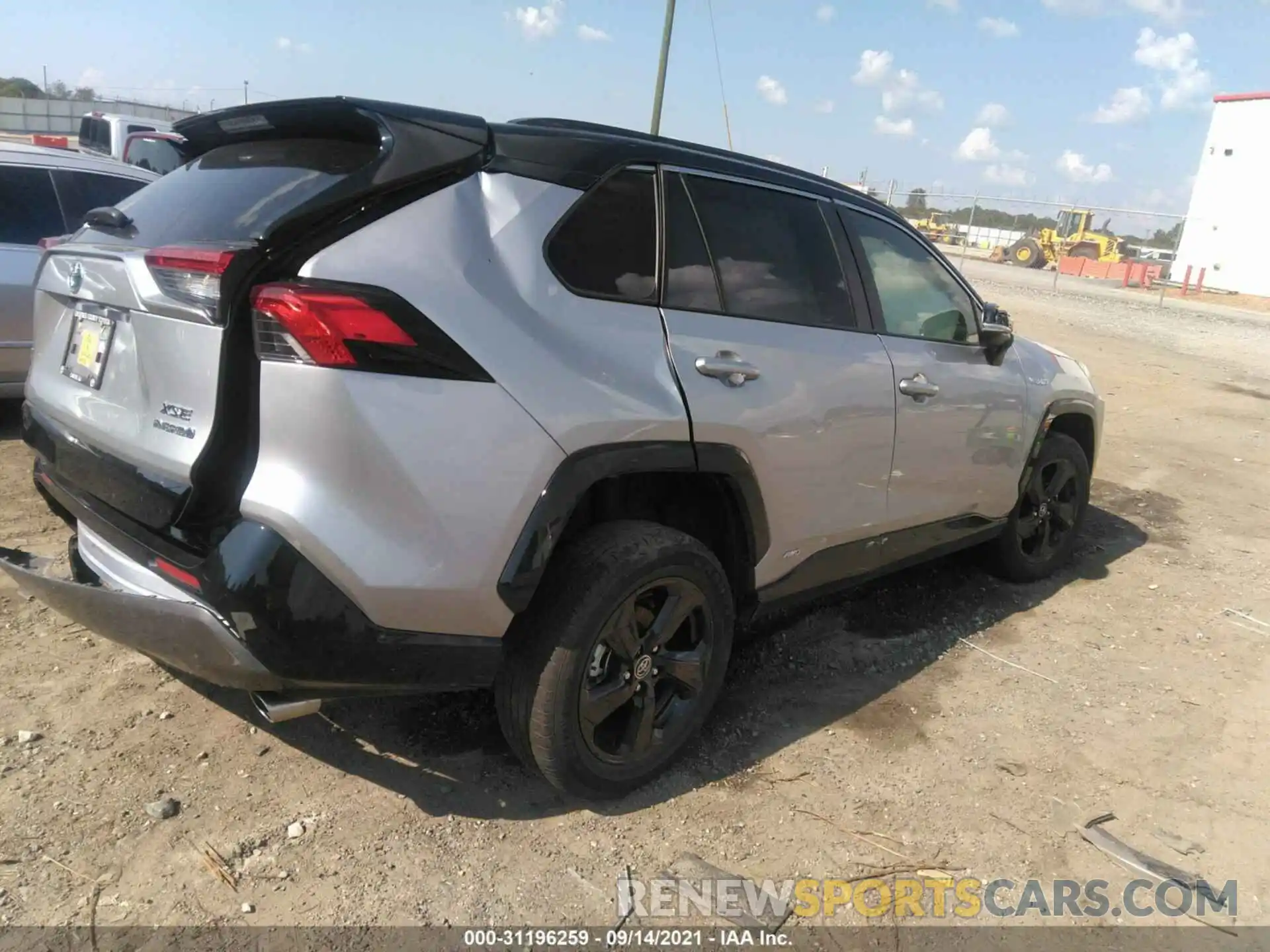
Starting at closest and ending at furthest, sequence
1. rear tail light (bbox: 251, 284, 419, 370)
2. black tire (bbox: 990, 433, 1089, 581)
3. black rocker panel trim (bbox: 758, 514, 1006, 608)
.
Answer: rear tail light (bbox: 251, 284, 419, 370) < black rocker panel trim (bbox: 758, 514, 1006, 608) < black tire (bbox: 990, 433, 1089, 581)

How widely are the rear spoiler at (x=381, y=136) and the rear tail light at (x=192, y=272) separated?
0.15m

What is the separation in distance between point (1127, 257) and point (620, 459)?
3842 cm

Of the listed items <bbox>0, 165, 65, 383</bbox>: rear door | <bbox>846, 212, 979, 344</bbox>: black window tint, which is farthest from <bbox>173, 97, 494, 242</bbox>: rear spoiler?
<bbox>0, 165, 65, 383</bbox>: rear door

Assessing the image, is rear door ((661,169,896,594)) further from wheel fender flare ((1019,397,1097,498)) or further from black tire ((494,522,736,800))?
wheel fender flare ((1019,397,1097,498))

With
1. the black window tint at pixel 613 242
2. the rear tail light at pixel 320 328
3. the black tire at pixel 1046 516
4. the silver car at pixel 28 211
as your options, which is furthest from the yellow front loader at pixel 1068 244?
the rear tail light at pixel 320 328

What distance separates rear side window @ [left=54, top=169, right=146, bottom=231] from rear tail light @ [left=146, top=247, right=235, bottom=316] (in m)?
4.09

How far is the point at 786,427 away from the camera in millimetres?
3027

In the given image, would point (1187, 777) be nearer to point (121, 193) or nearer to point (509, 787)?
point (509, 787)

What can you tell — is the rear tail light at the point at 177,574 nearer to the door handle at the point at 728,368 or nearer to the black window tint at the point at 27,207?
the door handle at the point at 728,368

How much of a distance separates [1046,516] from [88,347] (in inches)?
173

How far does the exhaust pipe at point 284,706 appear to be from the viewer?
2.28 meters

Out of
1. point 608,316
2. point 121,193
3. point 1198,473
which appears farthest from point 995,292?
point 608,316

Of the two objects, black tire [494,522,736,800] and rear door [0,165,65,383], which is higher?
rear door [0,165,65,383]

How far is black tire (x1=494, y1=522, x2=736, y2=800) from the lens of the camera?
2.56m
